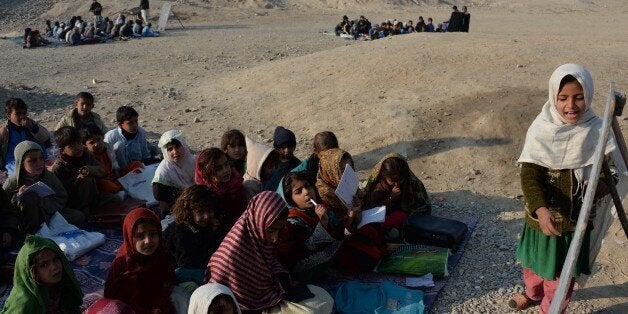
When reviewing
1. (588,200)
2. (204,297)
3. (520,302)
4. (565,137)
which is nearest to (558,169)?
(565,137)

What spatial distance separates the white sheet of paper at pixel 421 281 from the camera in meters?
4.22

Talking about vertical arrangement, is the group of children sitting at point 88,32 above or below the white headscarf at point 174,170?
above

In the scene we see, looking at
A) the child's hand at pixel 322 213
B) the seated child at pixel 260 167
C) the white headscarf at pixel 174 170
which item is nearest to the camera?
the child's hand at pixel 322 213

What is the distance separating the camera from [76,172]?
5.43 meters

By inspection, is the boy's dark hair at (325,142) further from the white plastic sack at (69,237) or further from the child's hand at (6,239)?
the child's hand at (6,239)

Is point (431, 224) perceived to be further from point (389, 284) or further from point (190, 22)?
point (190, 22)

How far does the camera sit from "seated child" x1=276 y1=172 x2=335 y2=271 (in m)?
4.23

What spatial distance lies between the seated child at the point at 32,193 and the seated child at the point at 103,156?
0.60 metres

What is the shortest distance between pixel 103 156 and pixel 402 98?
4.33 metres

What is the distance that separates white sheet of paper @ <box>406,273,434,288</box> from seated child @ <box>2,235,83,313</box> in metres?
2.44

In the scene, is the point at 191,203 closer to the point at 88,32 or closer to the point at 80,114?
the point at 80,114

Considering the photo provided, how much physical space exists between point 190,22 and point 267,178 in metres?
20.2

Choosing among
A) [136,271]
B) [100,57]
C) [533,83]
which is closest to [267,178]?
[136,271]

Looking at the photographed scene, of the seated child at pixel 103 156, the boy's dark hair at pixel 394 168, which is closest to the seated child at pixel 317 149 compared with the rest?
the boy's dark hair at pixel 394 168
